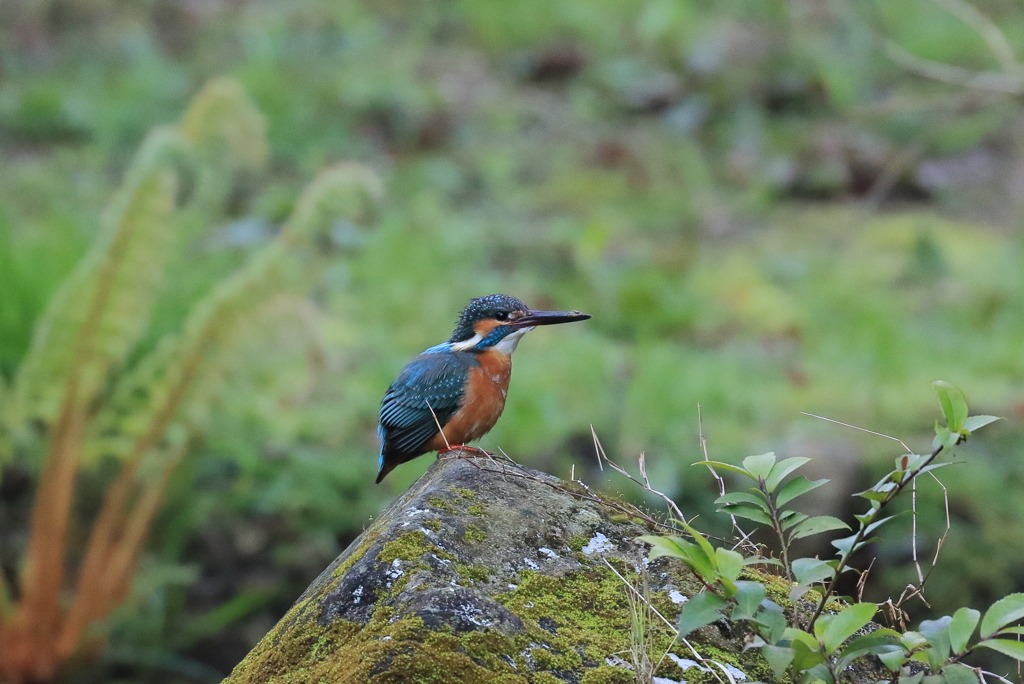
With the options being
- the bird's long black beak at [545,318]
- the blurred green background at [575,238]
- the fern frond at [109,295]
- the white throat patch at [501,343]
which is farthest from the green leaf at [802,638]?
the fern frond at [109,295]

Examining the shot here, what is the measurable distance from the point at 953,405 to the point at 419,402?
1.88 m

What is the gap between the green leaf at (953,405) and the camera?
1.82m

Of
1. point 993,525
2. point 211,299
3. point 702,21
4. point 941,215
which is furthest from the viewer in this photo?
point 702,21

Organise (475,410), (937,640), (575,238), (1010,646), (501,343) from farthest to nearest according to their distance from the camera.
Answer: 1. (575,238)
2. (501,343)
3. (475,410)
4. (937,640)
5. (1010,646)

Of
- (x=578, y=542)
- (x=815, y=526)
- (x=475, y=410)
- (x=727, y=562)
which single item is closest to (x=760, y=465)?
(x=815, y=526)

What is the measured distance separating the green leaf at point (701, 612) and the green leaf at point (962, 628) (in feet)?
1.20

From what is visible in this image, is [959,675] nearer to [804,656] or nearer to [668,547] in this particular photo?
[804,656]

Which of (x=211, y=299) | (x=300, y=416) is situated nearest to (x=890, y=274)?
(x=300, y=416)

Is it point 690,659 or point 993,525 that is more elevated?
point 690,659

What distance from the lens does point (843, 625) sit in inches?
66.2

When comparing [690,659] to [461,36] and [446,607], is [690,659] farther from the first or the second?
[461,36]

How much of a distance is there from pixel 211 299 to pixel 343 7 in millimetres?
6910

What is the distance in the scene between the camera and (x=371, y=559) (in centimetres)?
196

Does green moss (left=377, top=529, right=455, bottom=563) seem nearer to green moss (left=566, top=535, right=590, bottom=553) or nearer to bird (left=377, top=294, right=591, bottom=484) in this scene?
A: green moss (left=566, top=535, right=590, bottom=553)
